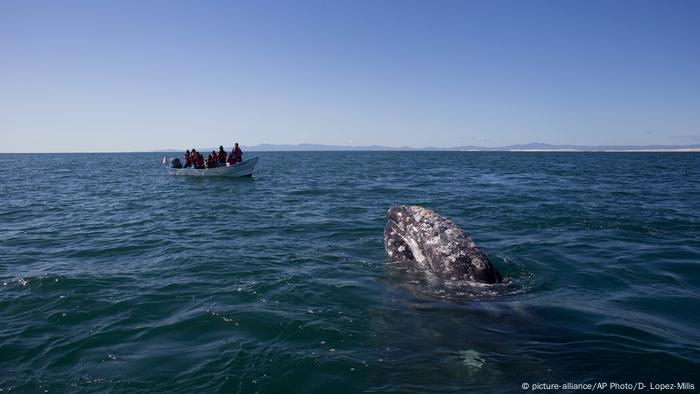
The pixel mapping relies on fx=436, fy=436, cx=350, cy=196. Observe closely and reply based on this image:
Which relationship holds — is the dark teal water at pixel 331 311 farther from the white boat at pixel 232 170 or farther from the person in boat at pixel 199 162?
the person in boat at pixel 199 162

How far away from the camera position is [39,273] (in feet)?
29.1

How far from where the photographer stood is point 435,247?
8.10 meters

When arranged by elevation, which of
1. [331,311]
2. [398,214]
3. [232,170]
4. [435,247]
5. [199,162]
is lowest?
[331,311]

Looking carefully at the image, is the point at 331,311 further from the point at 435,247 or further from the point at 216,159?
the point at 216,159

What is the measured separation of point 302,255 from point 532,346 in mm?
5974

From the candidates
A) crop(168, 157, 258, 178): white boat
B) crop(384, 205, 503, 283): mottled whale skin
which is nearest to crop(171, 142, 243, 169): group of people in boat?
crop(168, 157, 258, 178): white boat

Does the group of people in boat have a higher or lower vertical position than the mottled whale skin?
higher

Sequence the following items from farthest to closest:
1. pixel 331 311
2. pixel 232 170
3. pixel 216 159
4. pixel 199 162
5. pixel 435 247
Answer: pixel 199 162, pixel 216 159, pixel 232 170, pixel 435 247, pixel 331 311

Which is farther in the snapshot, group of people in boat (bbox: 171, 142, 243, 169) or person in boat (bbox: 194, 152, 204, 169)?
person in boat (bbox: 194, 152, 204, 169)

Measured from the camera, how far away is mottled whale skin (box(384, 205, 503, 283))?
7.57 m

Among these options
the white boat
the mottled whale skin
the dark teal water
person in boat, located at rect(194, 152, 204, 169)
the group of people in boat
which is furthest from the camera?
person in boat, located at rect(194, 152, 204, 169)

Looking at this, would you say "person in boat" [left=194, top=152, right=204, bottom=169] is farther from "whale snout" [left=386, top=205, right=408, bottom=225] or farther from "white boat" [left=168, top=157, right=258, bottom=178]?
"whale snout" [left=386, top=205, right=408, bottom=225]

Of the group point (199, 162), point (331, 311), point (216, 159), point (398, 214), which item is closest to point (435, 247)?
point (398, 214)

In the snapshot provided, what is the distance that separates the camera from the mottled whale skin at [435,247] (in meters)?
7.57
